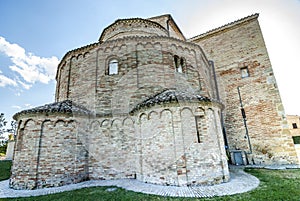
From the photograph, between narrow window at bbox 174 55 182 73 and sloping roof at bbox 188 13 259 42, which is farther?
sloping roof at bbox 188 13 259 42

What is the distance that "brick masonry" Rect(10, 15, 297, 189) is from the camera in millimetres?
6793

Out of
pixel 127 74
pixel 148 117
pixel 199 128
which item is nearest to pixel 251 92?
pixel 199 128

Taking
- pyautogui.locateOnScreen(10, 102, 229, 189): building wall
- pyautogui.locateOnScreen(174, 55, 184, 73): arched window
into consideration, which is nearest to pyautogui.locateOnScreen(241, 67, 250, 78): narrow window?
pyautogui.locateOnScreen(174, 55, 184, 73): arched window

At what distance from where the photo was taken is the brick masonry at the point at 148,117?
6793mm

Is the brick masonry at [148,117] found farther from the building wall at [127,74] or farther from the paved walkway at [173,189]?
the paved walkway at [173,189]

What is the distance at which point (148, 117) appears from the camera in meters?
7.41

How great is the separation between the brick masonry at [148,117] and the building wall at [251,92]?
6 cm

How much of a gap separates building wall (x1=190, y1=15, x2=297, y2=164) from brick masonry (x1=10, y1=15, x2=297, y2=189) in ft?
0.20

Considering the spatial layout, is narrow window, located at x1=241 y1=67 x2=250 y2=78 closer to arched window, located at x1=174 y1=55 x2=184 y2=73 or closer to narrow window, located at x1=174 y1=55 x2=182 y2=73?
arched window, located at x1=174 y1=55 x2=184 y2=73

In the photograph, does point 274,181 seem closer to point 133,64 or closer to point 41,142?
point 133,64

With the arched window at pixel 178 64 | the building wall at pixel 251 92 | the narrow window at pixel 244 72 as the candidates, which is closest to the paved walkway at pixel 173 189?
the building wall at pixel 251 92

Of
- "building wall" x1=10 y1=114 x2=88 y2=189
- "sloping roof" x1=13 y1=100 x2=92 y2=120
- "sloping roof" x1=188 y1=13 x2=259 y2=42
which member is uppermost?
"sloping roof" x1=188 y1=13 x2=259 y2=42

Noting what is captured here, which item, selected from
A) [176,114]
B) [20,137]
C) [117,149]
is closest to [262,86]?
[176,114]

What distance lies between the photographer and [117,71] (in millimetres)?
9375
